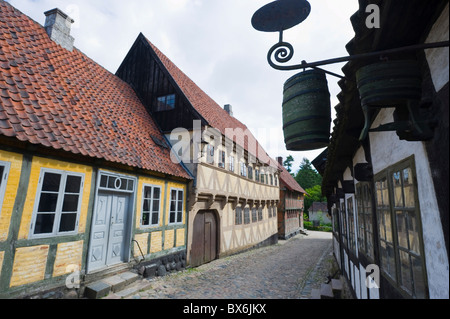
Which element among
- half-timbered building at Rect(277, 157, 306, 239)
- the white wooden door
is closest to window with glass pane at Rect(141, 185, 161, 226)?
the white wooden door

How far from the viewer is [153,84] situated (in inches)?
439

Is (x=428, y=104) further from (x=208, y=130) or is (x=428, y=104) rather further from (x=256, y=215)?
(x=256, y=215)

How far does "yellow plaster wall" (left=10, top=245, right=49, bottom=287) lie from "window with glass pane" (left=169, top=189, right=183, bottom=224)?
14.2 feet

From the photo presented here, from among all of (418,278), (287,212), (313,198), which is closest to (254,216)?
(287,212)

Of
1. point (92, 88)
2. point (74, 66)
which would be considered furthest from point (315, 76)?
point (74, 66)

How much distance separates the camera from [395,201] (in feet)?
7.93

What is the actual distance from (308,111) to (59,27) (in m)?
9.63

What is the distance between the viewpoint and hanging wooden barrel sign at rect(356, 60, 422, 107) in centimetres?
159

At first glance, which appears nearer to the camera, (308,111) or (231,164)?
(308,111)

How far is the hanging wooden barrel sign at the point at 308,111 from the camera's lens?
2033 mm

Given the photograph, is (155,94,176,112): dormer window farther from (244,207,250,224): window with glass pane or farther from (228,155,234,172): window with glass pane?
(244,207,250,224): window with glass pane

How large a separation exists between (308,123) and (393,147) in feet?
3.44

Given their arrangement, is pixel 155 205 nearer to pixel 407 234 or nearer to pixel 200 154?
pixel 200 154

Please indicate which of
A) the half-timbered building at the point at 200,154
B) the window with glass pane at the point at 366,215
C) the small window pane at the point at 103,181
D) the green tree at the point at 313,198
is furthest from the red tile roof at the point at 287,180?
the window with glass pane at the point at 366,215
